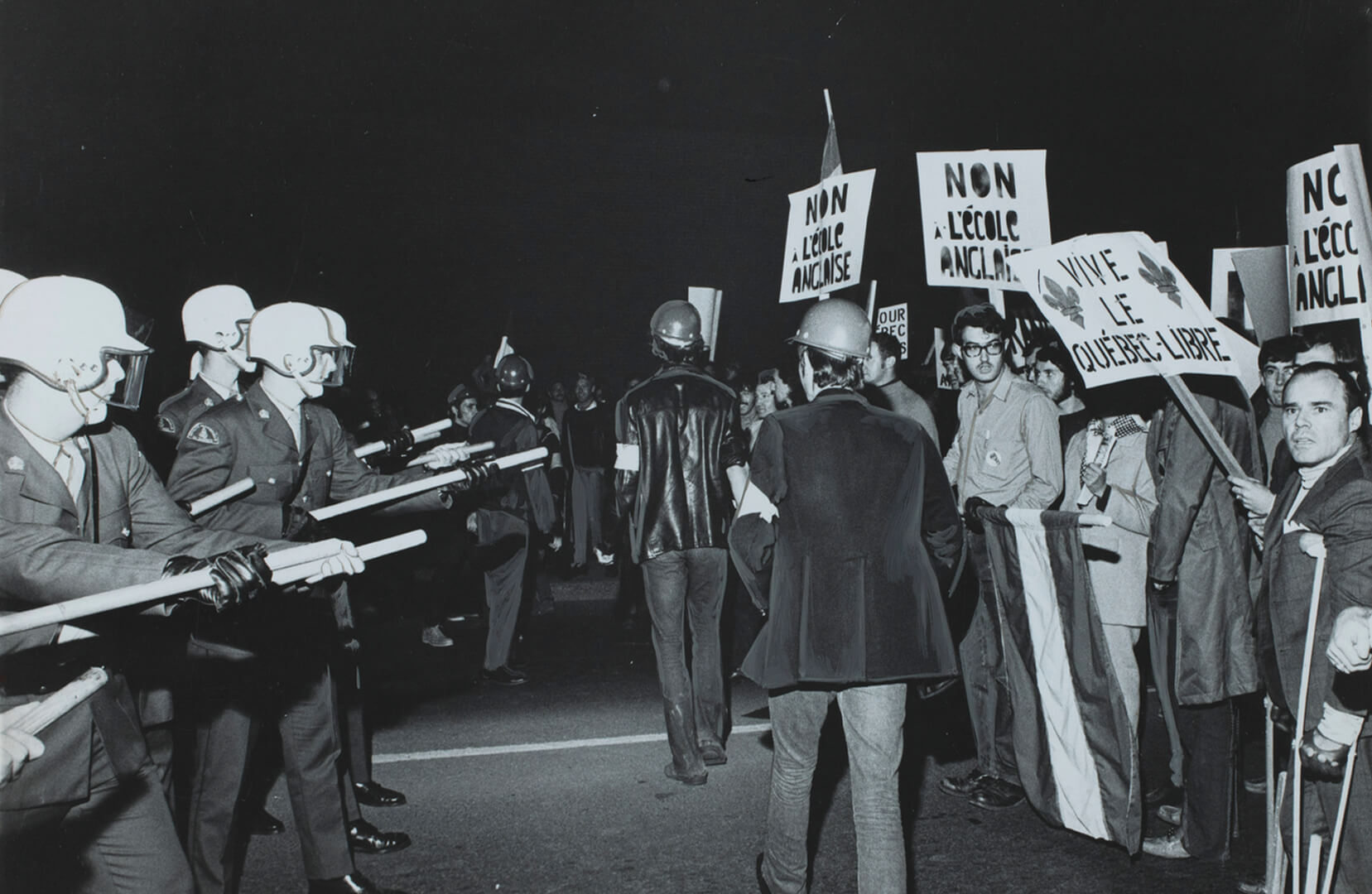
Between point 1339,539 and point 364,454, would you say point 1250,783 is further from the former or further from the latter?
point 364,454

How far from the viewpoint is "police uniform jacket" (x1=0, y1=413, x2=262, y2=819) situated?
2.62 metres

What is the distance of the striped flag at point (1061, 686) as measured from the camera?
4.16 meters

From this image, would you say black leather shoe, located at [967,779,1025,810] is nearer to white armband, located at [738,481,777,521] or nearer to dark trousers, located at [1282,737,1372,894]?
dark trousers, located at [1282,737,1372,894]

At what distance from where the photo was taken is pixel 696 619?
569cm

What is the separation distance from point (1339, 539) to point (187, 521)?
367 centimetres

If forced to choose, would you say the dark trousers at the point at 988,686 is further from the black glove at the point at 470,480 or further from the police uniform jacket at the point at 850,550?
the black glove at the point at 470,480

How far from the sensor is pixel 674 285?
63.6 ft

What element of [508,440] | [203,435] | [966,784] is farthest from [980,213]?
[203,435]

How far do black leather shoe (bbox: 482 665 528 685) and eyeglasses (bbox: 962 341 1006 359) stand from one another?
4081mm

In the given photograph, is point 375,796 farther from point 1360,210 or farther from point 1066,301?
point 1360,210

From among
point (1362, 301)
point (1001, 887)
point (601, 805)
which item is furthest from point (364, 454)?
point (1362, 301)

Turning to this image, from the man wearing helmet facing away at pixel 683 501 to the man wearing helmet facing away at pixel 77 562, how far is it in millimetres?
2748

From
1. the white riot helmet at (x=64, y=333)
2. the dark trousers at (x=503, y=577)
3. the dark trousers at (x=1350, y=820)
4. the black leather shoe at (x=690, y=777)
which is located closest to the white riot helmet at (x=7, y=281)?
the white riot helmet at (x=64, y=333)

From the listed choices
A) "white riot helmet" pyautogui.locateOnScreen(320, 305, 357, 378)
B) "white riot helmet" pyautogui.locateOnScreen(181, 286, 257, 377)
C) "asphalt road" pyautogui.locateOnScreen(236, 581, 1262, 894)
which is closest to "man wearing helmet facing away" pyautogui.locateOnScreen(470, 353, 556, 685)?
"asphalt road" pyautogui.locateOnScreen(236, 581, 1262, 894)
